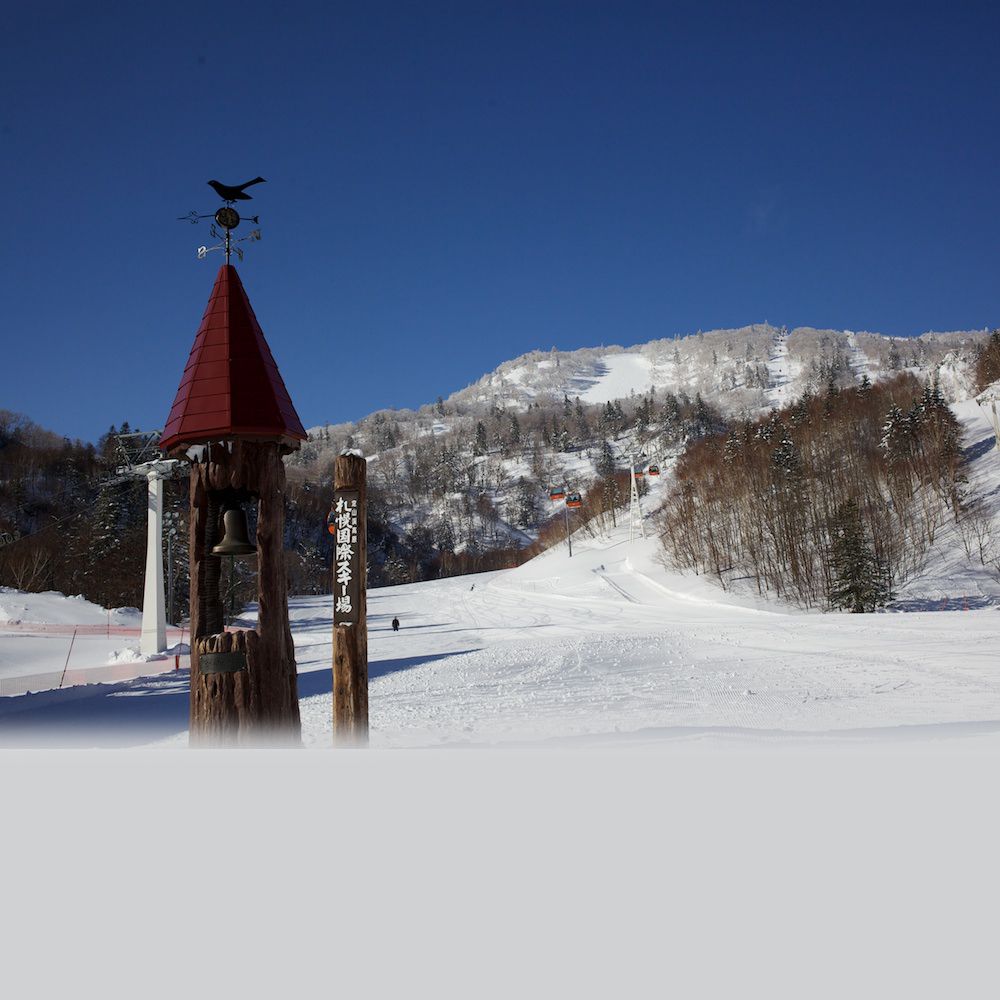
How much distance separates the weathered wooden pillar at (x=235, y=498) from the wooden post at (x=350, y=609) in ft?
1.23

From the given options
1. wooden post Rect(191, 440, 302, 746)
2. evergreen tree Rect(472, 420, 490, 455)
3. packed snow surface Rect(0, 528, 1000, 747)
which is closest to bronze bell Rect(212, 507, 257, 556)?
wooden post Rect(191, 440, 302, 746)

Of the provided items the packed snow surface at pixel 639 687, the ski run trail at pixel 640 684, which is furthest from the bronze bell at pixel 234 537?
the packed snow surface at pixel 639 687

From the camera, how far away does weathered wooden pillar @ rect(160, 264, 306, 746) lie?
175 inches

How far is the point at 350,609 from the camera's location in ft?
16.4

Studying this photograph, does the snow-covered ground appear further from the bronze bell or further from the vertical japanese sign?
the vertical japanese sign

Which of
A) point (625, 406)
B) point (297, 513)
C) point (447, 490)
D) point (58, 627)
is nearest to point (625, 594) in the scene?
point (58, 627)

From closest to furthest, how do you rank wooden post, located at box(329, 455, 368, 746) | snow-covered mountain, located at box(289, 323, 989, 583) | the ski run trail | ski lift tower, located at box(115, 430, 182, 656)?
wooden post, located at box(329, 455, 368, 746)
the ski run trail
ski lift tower, located at box(115, 430, 182, 656)
snow-covered mountain, located at box(289, 323, 989, 583)

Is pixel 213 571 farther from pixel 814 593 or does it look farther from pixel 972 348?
pixel 972 348

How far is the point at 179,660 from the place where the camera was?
57.8ft

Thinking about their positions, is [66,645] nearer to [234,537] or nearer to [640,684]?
[640,684]

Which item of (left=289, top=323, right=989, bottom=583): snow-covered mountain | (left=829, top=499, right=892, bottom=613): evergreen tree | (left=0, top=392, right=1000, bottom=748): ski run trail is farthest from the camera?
(left=289, top=323, right=989, bottom=583): snow-covered mountain

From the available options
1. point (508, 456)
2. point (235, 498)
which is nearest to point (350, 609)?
point (235, 498)

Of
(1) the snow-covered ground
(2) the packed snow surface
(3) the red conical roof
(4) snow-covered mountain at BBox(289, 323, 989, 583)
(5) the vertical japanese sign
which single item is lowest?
(2) the packed snow surface

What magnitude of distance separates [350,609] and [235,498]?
3.85ft
